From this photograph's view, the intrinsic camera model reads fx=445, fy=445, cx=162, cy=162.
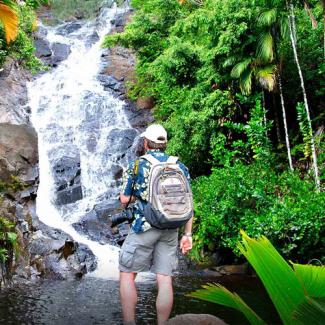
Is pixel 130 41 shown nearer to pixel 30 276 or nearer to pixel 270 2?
pixel 270 2

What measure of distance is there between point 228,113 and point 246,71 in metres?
1.28

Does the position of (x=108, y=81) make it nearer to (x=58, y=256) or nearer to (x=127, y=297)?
(x=58, y=256)

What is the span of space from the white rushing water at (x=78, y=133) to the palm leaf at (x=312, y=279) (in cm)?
832

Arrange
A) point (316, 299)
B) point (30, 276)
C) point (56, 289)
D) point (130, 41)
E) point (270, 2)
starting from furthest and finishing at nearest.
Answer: point (130, 41), point (270, 2), point (30, 276), point (56, 289), point (316, 299)

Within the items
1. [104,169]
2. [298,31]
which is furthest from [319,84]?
[104,169]

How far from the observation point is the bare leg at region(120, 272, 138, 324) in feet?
12.8

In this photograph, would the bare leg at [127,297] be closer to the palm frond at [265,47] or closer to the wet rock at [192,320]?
the wet rock at [192,320]

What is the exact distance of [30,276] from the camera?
8594mm

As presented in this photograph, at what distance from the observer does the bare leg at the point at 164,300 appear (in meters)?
3.85

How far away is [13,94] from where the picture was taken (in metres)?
18.2

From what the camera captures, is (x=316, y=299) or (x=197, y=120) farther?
(x=197, y=120)

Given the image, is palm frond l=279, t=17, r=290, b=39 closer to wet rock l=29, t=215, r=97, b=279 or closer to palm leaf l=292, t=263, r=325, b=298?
wet rock l=29, t=215, r=97, b=279

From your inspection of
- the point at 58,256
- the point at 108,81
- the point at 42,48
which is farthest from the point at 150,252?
the point at 42,48

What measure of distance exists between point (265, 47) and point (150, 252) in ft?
28.4
